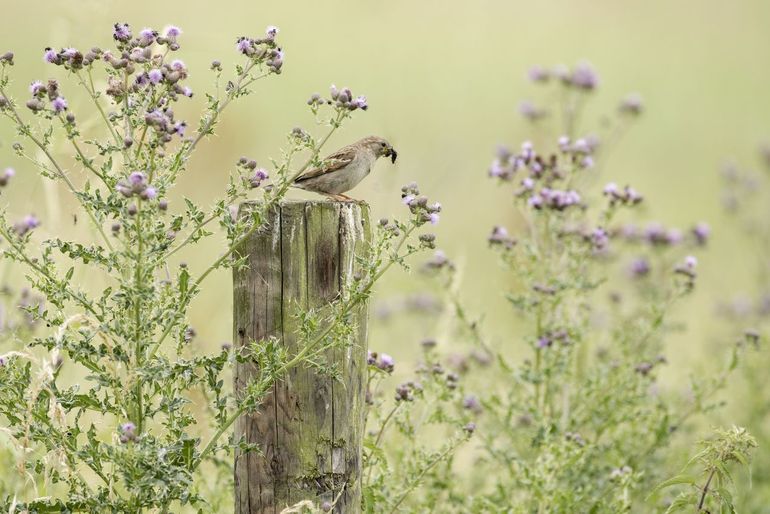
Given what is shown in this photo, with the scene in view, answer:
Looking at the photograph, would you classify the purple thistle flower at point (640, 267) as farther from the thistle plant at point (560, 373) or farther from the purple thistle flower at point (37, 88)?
the purple thistle flower at point (37, 88)

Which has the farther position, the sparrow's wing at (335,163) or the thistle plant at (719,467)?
the sparrow's wing at (335,163)

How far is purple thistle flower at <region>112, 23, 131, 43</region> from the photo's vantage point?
3.59 metres

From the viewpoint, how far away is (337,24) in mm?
23625

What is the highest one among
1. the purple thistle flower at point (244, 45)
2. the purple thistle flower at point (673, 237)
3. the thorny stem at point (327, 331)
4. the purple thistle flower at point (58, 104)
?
the purple thistle flower at point (673, 237)

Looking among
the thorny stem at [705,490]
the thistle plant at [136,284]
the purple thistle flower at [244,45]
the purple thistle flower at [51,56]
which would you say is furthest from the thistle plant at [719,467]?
the purple thistle flower at [51,56]

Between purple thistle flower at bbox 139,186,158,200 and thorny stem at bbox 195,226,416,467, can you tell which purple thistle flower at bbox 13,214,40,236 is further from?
purple thistle flower at bbox 139,186,158,200

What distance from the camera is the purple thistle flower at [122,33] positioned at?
141 inches

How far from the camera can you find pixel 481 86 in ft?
72.7

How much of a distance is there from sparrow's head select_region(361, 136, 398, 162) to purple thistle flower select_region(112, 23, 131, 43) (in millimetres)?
1610

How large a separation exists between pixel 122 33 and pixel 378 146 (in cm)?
173

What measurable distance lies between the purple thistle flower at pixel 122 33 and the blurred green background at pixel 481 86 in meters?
6.36

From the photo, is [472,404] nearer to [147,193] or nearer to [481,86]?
[147,193]

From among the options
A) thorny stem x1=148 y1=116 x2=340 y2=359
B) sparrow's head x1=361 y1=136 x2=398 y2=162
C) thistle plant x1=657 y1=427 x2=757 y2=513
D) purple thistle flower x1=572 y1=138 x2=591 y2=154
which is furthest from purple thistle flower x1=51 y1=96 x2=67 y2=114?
purple thistle flower x1=572 y1=138 x2=591 y2=154

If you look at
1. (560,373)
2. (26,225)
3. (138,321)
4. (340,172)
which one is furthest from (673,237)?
(138,321)
